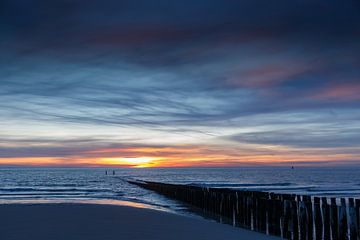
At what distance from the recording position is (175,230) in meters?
8.88

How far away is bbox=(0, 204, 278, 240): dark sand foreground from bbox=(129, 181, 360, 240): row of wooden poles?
215 cm

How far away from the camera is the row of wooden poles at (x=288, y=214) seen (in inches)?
413

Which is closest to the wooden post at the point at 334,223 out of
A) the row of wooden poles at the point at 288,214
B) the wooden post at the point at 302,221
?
the row of wooden poles at the point at 288,214

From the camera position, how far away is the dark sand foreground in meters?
8.05

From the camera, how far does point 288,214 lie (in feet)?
42.7

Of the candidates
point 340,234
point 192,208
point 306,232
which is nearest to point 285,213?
point 306,232

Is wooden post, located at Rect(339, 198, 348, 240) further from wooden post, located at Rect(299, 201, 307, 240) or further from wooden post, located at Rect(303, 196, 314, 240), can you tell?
wooden post, located at Rect(299, 201, 307, 240)

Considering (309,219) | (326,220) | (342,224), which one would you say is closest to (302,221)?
(309,219)

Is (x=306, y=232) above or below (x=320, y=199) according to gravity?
below

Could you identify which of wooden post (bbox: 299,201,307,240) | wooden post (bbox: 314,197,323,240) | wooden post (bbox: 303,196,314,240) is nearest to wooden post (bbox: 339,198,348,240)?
wooden post (bbox: 314,197,323,240)

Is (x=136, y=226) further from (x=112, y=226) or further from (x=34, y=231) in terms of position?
(x=34, y=231)

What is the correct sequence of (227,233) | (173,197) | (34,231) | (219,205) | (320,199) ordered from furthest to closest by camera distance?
(173,197), (219,205), (320,199), (227,233), (34,231)

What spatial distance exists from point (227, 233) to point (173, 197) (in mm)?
23345

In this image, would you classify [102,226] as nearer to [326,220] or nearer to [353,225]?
[326,220]
